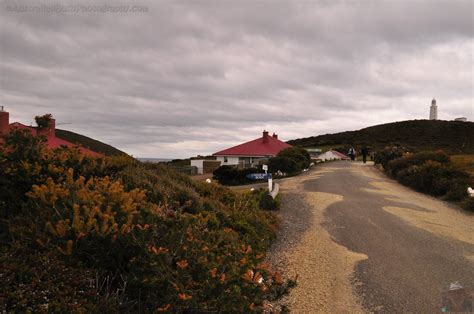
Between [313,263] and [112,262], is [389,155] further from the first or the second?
[112,262]

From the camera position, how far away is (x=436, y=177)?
1401cm

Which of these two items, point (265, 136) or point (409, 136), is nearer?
point (265, 136)

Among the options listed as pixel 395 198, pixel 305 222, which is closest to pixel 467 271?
pixel 305 222

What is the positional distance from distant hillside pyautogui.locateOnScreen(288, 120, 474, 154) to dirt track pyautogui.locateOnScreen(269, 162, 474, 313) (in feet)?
187

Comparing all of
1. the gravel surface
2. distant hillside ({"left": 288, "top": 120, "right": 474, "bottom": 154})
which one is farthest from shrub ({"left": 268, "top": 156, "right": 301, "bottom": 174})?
distant hillside ({"left": 288, "top": 120, "right": 474, "bottom": 154})

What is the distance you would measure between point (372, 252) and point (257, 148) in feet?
111

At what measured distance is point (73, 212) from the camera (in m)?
3.89

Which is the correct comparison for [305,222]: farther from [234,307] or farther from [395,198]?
[234,307]

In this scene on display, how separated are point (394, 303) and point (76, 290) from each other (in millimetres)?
3748

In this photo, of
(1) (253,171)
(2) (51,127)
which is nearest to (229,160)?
(1) (253,171)

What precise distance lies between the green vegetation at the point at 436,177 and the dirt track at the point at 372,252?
863mm

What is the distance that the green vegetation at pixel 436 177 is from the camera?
12477 millimetres

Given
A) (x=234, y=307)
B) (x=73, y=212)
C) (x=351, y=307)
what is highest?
(x=73, y=212)

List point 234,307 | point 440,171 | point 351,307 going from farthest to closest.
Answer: point 440,171
point 351,307
point 234,307
